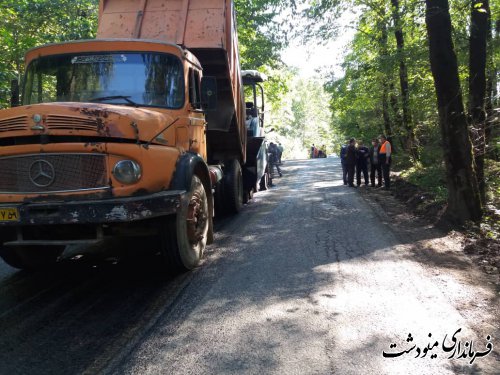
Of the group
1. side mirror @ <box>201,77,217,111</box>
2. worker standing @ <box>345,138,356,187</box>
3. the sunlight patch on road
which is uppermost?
side mirror @ <box>201,77,217,111</box>

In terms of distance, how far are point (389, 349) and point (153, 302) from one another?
91.2 inches

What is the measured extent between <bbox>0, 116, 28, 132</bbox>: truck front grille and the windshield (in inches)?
44.9

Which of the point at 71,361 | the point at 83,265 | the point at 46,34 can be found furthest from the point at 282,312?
the point at 46,34

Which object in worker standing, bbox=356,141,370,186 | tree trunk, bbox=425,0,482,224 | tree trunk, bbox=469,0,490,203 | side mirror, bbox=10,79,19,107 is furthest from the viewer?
worker standing, bbox=356,141,370,186

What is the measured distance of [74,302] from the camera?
4.55 m

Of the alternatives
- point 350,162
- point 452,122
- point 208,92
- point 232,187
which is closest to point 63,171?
point 208,92

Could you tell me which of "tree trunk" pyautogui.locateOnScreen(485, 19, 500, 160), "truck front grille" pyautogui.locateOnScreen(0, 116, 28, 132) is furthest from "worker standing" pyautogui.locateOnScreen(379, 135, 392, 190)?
"truck front grille" pyautogui.locateOnScreen(0, 116, 28, 132)

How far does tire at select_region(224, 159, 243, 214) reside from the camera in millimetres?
9180

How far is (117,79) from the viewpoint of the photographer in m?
5.54

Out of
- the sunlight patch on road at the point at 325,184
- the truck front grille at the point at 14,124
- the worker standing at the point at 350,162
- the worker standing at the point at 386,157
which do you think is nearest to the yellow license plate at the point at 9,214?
the truck front grille at the point at 14,124

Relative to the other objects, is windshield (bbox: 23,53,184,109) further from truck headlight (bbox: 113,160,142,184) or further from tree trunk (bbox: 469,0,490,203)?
tree trunk (bbox: 469,0,490,203)

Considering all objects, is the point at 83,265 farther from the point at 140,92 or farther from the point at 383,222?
the point at 383,222

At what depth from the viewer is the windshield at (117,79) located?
18.0ft

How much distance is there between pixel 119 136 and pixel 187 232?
147cm
